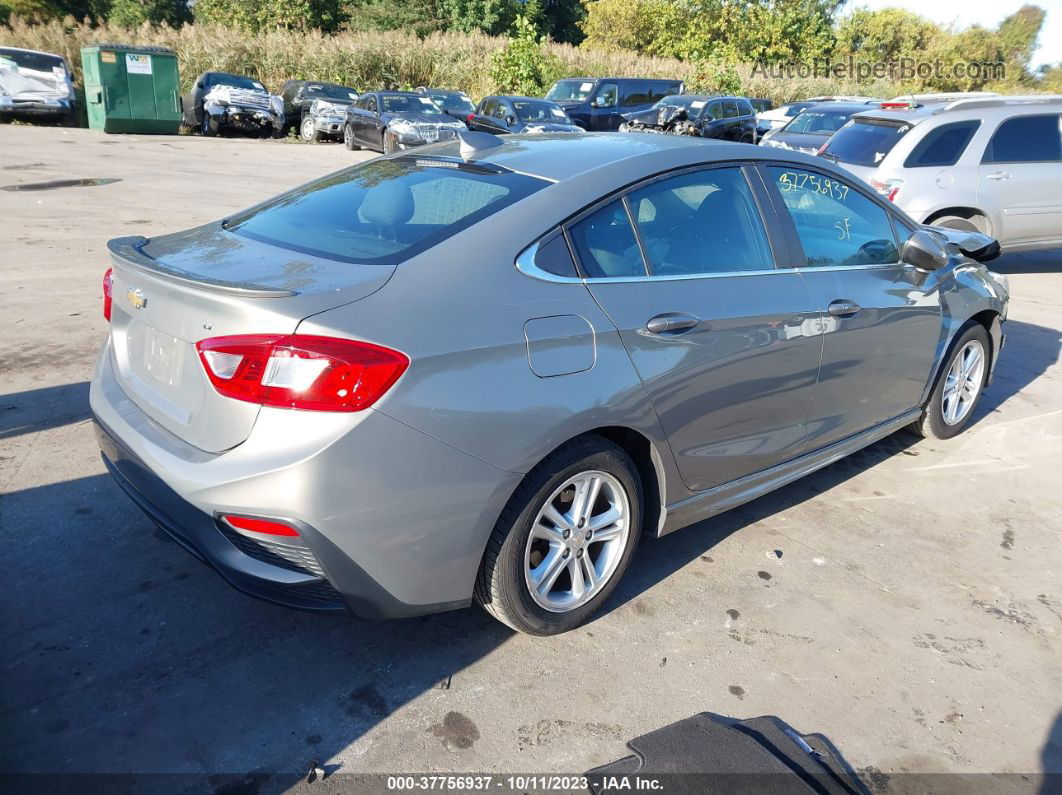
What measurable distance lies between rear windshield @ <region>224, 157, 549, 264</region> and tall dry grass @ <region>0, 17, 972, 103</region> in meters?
30.0

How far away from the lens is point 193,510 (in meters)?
2.65

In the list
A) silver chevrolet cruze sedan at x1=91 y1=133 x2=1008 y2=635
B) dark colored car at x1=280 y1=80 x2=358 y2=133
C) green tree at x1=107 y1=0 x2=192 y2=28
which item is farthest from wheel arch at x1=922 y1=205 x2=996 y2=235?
green tree at x1=107 y1=0 x2=192 y2=28

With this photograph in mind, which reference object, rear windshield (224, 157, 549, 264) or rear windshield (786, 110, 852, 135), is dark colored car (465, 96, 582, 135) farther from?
rear windshield (224, 157, 549, 264)

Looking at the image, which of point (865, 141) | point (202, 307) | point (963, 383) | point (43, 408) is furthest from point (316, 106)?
point (202, 307)

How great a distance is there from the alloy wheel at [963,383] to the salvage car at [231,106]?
22561 mm

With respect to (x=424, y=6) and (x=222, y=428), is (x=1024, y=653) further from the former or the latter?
(x=424, y=6)

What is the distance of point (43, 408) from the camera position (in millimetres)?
4812

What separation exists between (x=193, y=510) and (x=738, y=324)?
2081 mm

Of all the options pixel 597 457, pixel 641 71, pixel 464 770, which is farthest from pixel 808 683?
pixel 641 71

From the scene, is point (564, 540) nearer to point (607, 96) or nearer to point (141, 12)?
point (607, 96)

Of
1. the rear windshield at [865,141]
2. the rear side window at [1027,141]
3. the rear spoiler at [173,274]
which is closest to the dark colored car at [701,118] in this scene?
the rear windshield at [865,141]

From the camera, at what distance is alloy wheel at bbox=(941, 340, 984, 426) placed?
5.07 metres

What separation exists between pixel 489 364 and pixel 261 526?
82 centimetres

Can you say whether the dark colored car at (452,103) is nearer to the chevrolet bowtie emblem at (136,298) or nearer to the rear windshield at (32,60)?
the rear windshield at (32,60)
